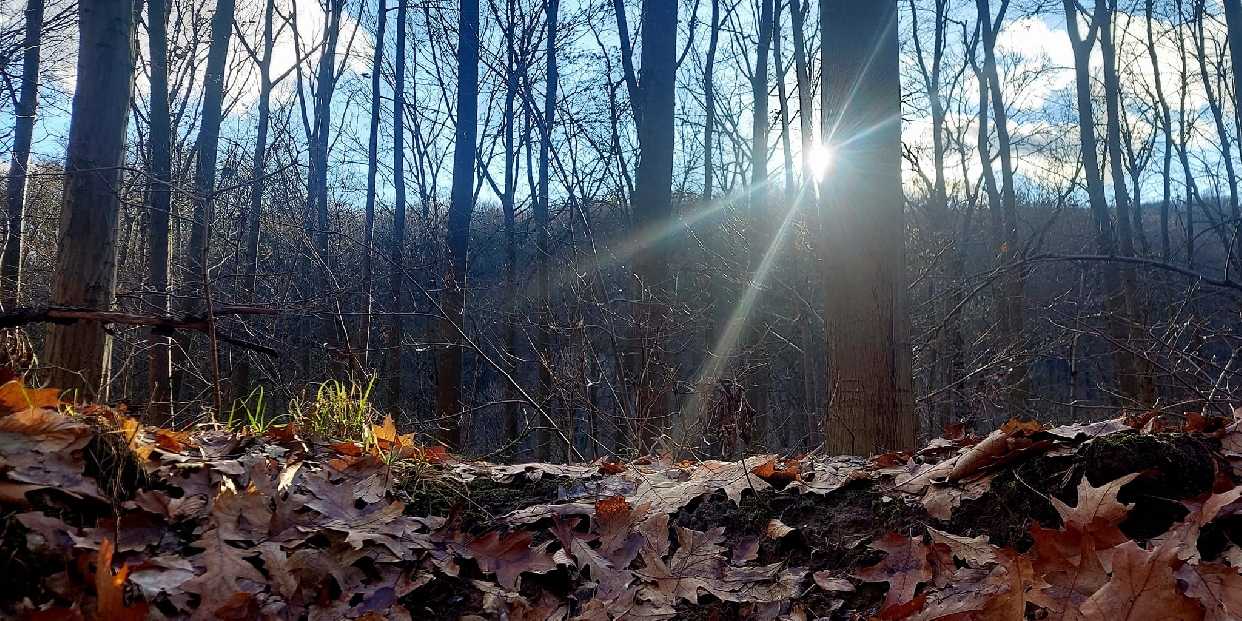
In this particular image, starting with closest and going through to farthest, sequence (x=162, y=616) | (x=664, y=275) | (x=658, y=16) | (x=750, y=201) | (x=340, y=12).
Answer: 1. (x=162, y=616)
2. (x=664, y=275)
3. (x=658, y=16)
4. (x=750, y=201)
5. (x=340, y=12)

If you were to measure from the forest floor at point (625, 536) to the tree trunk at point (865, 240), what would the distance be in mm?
1303

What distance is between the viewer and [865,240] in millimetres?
3732

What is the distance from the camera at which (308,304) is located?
20.0 feet

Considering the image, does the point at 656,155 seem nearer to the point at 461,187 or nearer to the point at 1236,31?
the point at 461,187

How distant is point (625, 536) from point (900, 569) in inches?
29.0

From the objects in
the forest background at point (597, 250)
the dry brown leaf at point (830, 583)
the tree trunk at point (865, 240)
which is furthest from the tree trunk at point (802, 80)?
the dry brown leaf at point (830, 583)

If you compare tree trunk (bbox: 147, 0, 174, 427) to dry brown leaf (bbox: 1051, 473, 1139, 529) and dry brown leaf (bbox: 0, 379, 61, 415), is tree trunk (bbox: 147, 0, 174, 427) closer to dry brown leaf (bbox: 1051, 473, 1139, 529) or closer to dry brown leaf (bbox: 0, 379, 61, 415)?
dry brown leaf (bbox: 0, 379, 61, 415)

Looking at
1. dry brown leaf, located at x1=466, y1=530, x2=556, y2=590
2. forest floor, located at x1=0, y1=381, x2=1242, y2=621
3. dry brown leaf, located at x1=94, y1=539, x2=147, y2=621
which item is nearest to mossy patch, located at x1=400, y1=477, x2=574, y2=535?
forest floor, located at x1=0, y1=381, x2=1242, y2=621

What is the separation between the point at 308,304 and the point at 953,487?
5.47m

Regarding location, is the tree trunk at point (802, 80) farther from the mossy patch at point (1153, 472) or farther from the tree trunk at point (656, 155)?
the mossy patch at point (1153, 472)

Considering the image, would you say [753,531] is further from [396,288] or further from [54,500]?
[396,288]

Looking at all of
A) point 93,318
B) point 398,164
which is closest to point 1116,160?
point 398,164

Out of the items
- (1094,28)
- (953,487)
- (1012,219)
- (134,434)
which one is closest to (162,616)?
(134,434)

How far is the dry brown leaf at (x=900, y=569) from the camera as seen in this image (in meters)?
1.65
